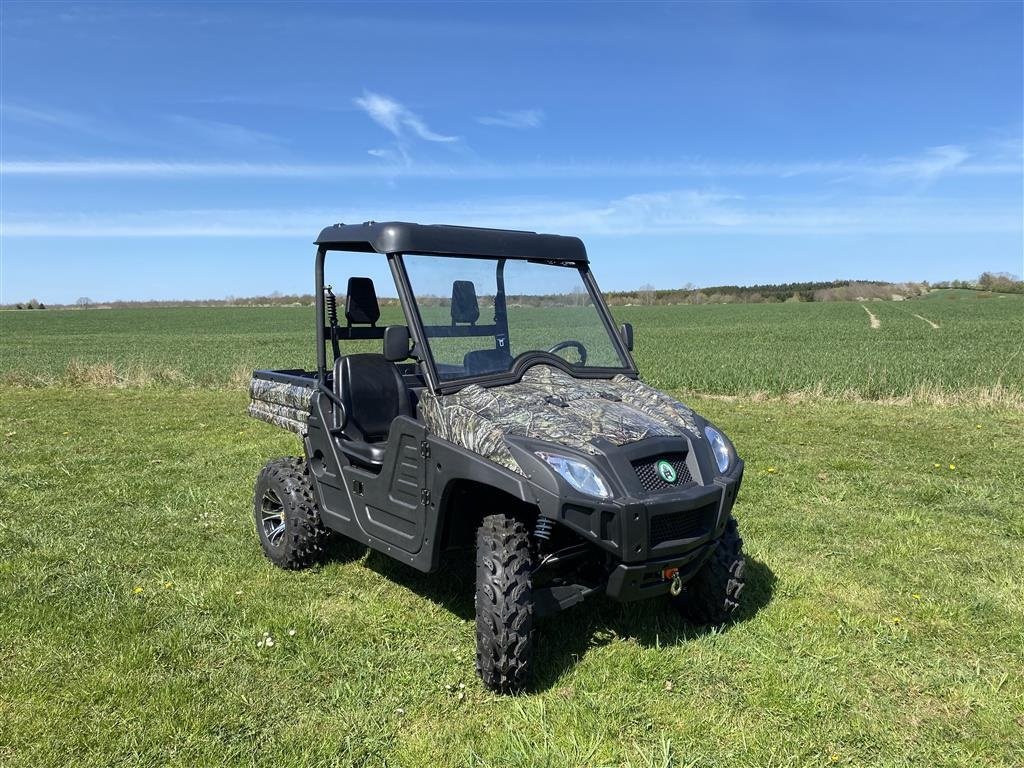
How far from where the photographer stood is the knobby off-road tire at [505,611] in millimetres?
3389

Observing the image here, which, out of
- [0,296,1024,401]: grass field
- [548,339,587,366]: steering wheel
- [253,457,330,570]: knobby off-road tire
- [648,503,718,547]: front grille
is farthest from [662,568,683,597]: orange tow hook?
[253,457,330,570]: knobby off-road tire

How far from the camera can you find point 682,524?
3.54 meters

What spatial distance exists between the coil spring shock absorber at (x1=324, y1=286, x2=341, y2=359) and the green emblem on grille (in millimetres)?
2443

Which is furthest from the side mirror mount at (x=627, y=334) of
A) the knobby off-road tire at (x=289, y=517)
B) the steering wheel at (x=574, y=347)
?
the knobby off-road tire at (x=289, y=517)

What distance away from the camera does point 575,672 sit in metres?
3.72

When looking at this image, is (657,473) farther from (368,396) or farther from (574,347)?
(368,396)

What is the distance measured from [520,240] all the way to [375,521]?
1818 mm

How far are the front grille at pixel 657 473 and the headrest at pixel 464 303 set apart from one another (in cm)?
144

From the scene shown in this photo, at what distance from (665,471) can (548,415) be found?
1.96 feet

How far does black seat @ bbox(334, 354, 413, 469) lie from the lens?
468cm

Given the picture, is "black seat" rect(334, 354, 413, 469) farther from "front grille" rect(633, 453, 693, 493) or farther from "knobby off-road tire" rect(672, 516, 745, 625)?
"knobby off-road tire" rect(672, 516, 745, 625)

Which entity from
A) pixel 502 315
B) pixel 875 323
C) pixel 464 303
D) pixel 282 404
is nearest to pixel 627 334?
pixel 502 315

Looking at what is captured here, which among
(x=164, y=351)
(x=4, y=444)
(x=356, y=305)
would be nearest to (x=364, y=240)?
(x=356, y=305)

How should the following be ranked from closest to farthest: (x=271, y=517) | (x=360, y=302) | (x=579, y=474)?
(x=579, y=474) < (x=360, y=302) < (x=271, y=517)
